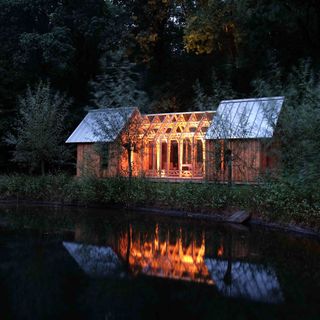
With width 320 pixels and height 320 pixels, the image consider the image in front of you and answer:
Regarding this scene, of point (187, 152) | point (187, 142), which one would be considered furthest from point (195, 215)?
point (187, 142)

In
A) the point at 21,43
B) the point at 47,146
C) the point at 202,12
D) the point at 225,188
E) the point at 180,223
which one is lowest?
the point at 180,223

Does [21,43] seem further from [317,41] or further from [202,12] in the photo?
[317,41]

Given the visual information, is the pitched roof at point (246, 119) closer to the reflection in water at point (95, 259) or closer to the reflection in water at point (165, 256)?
the reflection in water at point (165, 256)

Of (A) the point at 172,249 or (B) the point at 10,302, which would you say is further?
(A) the point at 172,249

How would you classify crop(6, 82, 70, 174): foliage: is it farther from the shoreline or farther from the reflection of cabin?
the shoreline

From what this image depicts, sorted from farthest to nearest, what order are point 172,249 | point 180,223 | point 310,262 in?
point 180,223
point 172,249
point 310,262

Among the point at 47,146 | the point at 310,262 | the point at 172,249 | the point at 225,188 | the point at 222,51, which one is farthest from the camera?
the point at 222,51

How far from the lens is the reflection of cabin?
48.7ft

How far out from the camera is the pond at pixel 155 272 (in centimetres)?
585

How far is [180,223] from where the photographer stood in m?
13.0

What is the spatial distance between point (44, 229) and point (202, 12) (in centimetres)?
1482

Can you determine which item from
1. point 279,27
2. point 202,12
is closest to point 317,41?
point 279,27

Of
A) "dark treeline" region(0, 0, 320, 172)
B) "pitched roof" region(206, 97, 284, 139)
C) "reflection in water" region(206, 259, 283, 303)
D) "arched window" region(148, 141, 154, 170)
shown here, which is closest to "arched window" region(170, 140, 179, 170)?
"arched window" region(148, 141, 154, 170)

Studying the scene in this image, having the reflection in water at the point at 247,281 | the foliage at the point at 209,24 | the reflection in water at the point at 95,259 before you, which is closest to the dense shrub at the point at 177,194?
the reflection in water at the point at 247,281
